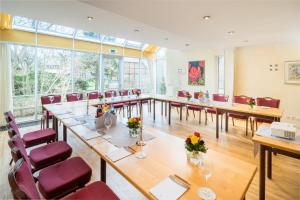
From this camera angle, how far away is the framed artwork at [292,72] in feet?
16.2

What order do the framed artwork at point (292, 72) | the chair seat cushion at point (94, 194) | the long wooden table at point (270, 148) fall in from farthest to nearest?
the framed artwork at point (292, 72) < the long wooden table at point (270, 148) < the chair seat cushion at point (94, 194)

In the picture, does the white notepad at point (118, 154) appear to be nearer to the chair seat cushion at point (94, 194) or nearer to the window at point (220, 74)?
the chair seat cushion at point (94, 194)

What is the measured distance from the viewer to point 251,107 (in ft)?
12.1

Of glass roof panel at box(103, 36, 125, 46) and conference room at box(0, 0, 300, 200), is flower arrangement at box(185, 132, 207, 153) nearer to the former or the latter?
conference room at box(0, 0, 300, 200)

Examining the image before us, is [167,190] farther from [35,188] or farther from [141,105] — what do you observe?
[141,105]

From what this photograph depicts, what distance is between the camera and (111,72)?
7.56 meters

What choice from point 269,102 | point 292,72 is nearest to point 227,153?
point 269,102

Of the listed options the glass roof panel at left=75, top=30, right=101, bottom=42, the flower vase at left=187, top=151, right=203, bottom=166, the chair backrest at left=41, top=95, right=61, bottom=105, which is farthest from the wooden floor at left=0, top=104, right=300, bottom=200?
the glass roof panel at left=75, top=30, right=101, bottom=42

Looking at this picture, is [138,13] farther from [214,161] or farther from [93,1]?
[214,161]

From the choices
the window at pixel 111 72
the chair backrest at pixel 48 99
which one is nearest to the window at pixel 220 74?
the window at pixel 111 72

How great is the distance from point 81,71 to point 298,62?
7.34 m

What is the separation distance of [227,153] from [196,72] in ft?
16.4

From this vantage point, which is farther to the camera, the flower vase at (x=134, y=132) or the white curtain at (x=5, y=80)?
the white curtain at (x=5, y=80)

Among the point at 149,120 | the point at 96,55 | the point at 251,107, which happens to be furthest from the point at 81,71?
the point at 251,107
